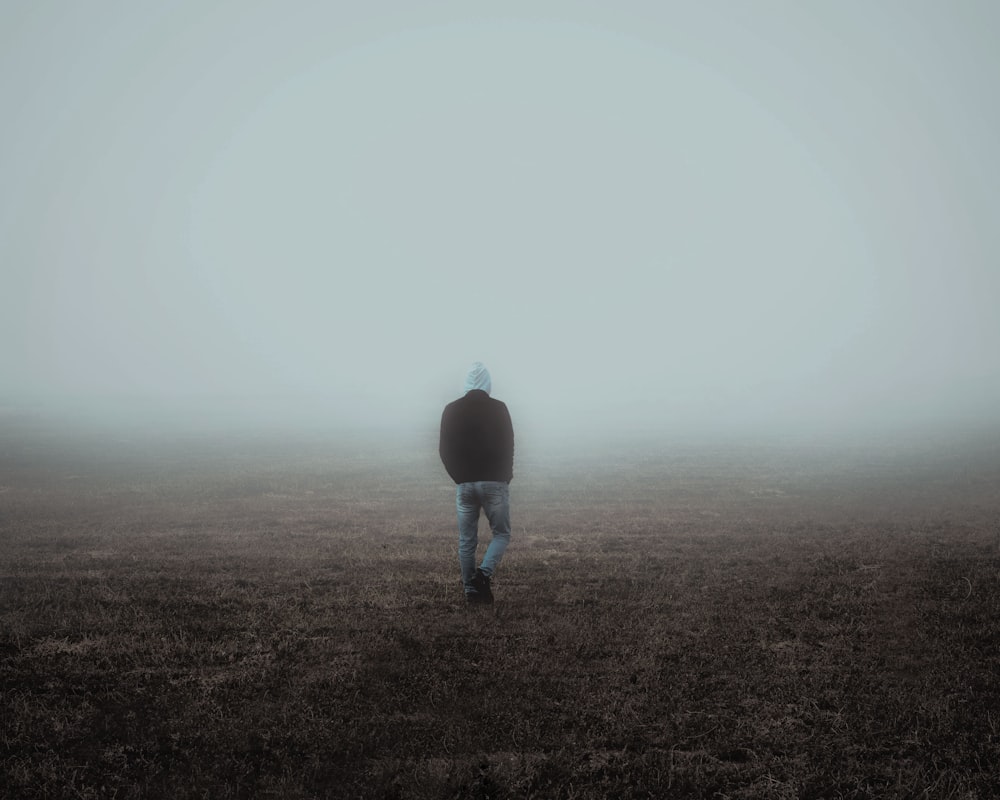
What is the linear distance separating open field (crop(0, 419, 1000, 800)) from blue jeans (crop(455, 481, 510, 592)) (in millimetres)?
690

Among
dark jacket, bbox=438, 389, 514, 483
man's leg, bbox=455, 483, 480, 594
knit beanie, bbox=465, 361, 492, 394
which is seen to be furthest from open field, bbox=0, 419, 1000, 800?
knit beanie, bbox=465, 361, 492, 394

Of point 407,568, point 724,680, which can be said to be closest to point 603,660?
point 724,680

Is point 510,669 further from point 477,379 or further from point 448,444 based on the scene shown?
point 477,379

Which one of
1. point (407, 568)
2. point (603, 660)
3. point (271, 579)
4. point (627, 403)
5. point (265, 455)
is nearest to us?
point (603, 660)

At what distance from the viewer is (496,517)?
31.0 feet

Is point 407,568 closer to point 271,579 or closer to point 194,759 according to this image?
point 271,579

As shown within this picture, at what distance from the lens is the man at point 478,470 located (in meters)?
9.25

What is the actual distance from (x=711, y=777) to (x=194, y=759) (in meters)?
4.29

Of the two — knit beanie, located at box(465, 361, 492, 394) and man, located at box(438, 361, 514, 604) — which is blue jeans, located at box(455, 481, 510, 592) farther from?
knit beanie, located at box(465, 361, 492, 394)

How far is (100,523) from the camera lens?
21.5 meters

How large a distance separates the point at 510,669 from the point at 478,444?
337 centimetres

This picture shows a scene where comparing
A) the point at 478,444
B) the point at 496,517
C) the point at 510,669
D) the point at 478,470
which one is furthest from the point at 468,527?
the point at 510,669

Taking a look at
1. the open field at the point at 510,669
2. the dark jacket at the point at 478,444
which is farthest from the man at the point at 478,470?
the open field at the point at 510,669

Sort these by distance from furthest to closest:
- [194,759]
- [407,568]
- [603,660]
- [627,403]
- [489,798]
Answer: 1. [627,403]
2. [407,568]
3. [603,660]
4. [194,759]
5. [489,798]
